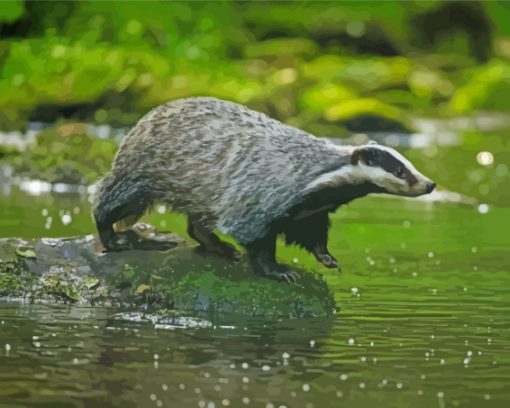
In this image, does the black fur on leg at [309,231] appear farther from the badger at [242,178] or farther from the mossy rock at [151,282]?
the mossy rock at [151,282]

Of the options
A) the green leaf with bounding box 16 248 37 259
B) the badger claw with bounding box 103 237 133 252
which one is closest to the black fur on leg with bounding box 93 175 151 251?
the badger claw with bounding box 103 237 133 252

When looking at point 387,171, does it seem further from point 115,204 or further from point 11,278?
point 11,278

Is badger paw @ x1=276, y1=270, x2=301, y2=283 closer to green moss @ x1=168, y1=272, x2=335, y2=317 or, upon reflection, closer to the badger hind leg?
green moss @ x1=168, y1=272, x2=335, y2=317

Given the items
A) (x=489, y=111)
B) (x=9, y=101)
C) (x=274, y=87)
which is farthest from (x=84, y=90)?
(x=489, y=111)

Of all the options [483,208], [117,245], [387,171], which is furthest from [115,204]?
[483,208]

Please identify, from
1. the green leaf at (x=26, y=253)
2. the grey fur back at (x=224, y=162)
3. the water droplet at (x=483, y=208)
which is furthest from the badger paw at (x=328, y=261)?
the water droplet at (x=483, y=208)

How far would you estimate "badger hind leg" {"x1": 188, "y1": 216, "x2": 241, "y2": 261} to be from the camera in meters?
10.2

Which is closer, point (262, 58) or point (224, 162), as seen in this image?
point (224, 162)

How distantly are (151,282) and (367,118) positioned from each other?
59.2 feet

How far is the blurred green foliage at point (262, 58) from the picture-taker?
26.4 metres

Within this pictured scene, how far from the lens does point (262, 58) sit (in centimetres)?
3428

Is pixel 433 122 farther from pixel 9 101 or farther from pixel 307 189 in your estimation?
pixel 307 189

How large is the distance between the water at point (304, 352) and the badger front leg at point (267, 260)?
0.37 meters

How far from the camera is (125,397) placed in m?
7.43
